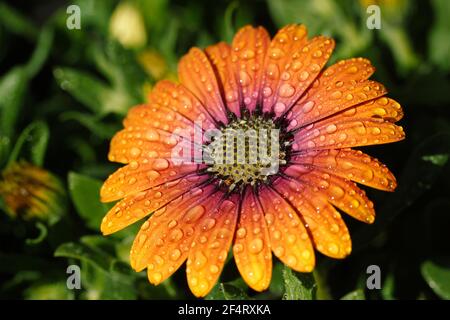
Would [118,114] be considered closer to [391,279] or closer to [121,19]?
[121,19]

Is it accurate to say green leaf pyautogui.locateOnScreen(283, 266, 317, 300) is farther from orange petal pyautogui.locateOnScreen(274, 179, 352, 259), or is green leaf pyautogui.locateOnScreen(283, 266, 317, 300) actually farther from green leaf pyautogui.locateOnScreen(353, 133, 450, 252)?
green leaf pyautogui.locateOnScreen(353, 133, 450, 252)

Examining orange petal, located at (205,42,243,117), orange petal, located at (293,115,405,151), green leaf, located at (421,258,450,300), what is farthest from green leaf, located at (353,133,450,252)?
orange petal, located at (205,42,243,117)

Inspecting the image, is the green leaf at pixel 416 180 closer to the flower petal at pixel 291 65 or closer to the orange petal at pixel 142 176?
the flower petal at pixel 291 65

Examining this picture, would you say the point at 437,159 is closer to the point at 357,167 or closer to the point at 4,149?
the point at 357,167

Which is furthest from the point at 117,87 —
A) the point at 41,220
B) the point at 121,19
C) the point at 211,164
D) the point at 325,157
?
the point at 325,157

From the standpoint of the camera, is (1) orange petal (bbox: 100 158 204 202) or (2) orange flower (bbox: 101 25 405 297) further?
(1) orange petal (bbox: 100 158 204 202)

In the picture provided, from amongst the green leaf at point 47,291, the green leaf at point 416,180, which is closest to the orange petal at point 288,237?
the green leaf at point 416,180

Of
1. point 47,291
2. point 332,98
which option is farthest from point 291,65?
point 47,291
